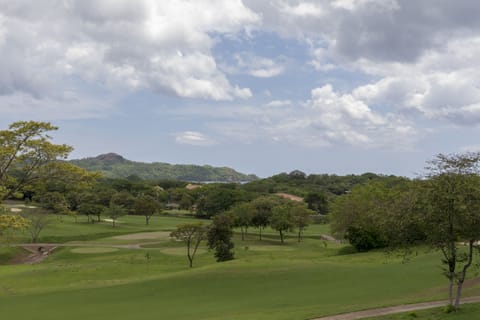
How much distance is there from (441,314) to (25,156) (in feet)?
88.0

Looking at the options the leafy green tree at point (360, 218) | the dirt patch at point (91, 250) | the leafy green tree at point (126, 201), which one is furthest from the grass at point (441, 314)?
the leafy green tree at point (126, 201)

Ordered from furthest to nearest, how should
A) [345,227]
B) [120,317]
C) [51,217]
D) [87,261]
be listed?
[51,217]
[345,227]
[87,261]
[120,317]

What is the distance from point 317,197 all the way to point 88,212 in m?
85.2

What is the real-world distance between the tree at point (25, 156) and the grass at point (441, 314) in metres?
23.4

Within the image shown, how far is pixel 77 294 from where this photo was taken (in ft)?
99.6

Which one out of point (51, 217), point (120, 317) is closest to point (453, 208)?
point (120, 317)

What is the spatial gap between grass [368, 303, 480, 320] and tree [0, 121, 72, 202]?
23355 millimetres

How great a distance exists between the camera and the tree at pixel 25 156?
28844 mm

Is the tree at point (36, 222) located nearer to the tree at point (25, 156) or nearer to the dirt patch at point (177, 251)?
the dirt patch at point (177, 251)

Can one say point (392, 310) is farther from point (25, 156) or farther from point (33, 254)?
point (33, 254)

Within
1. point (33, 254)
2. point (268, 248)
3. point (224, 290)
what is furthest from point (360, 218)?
point (33, 254)

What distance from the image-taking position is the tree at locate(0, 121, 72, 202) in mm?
28844

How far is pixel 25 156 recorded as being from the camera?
29719 mm

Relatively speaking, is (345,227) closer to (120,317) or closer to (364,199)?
(364,199)
